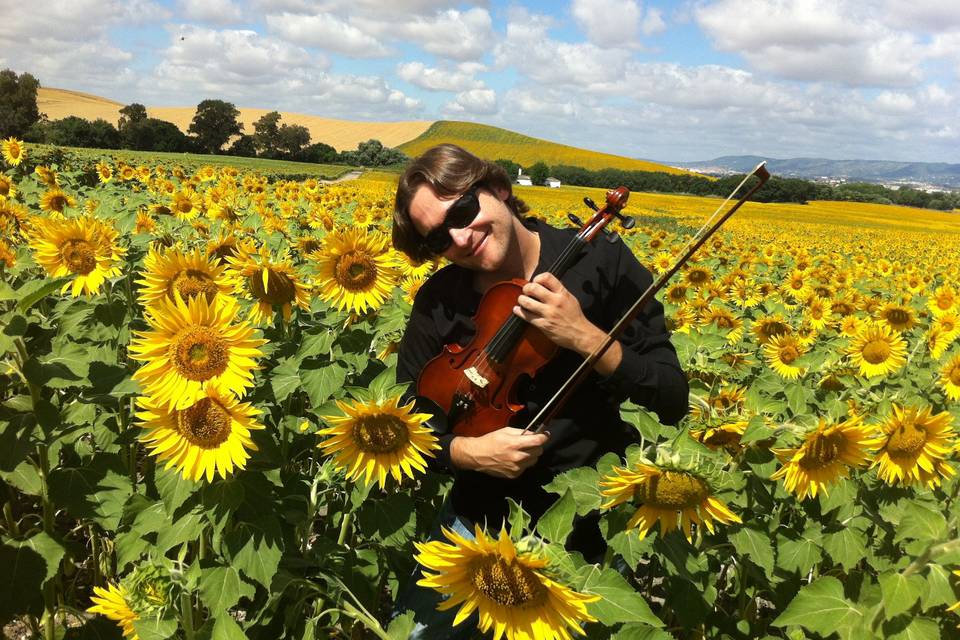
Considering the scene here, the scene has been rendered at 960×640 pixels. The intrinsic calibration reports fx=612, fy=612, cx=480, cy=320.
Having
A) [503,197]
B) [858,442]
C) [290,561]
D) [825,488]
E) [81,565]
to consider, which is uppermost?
[503,197]

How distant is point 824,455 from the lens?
189 cm

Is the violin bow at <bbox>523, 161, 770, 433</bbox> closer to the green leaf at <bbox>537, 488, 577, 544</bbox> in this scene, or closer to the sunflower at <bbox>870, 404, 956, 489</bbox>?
the green leaf at <bbox>537, 488, 577, 544</bbox>

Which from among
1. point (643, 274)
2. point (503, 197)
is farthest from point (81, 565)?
point (643, 274)

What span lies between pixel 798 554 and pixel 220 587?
1901 millimetres

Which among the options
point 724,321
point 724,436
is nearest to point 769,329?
point 724,321

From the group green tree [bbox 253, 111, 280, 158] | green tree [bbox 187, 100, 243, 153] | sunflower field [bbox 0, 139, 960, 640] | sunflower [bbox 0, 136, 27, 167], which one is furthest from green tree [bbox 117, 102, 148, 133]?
sunflower field [bbox 0, 139, 960, 640]

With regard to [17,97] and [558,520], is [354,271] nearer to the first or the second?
[558,520]

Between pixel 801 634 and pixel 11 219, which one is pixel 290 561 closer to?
pixel 801 634

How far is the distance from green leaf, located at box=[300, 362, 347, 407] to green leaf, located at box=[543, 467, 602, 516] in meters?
0.82

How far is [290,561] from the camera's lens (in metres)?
2.05

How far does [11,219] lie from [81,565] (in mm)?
2888

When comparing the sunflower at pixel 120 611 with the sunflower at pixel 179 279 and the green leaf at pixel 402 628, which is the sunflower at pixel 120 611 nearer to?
the green leaf at pixel 402 628

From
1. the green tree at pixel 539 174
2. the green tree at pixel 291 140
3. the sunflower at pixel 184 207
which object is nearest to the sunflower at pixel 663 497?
the sunflower at pixel 184 207

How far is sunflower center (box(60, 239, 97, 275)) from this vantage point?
266 cm
